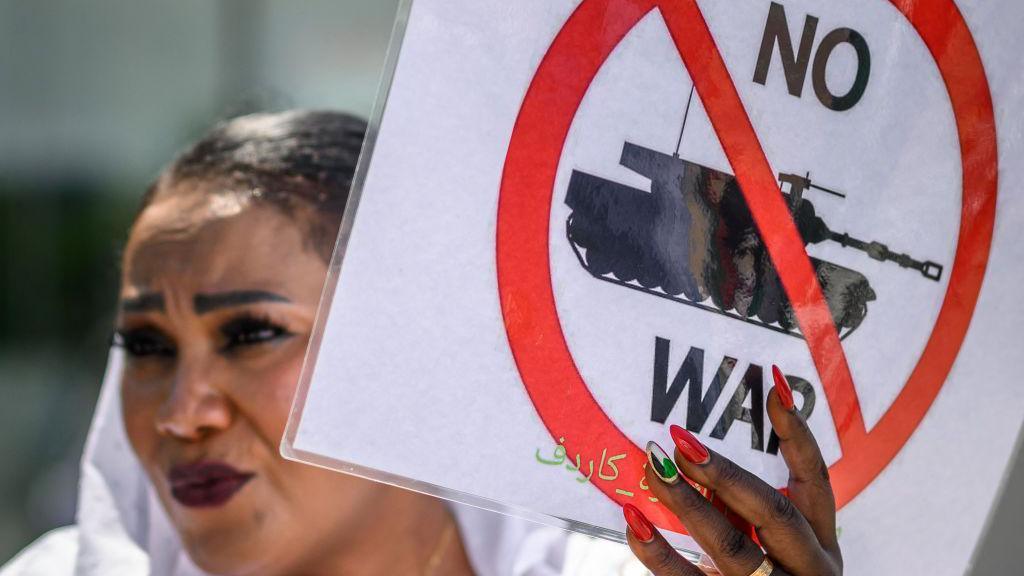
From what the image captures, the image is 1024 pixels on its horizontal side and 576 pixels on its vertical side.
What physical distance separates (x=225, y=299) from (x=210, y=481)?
247mm

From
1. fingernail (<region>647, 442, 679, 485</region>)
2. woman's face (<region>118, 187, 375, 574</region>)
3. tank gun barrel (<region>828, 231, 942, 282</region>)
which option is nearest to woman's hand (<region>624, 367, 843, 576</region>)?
fingernail (<region>647, 442, 679, 485</region>)

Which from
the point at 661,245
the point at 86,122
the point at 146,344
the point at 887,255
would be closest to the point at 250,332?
the point at 146,344

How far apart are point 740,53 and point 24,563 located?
1388 mm

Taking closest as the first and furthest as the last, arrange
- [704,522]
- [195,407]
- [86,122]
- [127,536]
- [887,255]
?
1. [704,522]
2. [887,255]
3. [195,407]
4. [127,536]
5. [86,122]

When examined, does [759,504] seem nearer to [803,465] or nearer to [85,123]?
[803,465]

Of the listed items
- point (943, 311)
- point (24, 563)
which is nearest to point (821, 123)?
point (943, 311)

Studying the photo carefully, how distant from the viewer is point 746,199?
0.92 meters

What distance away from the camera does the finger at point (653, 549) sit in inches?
34.5

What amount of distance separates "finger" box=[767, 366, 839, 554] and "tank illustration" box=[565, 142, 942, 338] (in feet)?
0.22

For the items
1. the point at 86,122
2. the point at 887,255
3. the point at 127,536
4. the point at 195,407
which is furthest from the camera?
the point at 86,122

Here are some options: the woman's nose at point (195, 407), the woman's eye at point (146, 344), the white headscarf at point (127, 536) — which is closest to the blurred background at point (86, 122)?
Result: the white headscarf at point (127, 536)

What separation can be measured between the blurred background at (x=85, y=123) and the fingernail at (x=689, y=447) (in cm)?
582

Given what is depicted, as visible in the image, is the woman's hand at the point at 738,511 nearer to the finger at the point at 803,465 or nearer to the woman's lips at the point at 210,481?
the finger at the point at 803,465

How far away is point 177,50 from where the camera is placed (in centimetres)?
680
